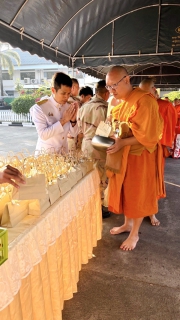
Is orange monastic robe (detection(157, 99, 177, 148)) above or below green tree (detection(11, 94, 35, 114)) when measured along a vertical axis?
below

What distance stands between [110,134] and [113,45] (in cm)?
186

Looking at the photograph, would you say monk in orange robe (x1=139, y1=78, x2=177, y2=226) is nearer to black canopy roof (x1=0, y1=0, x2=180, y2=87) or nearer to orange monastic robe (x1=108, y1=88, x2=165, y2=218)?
black canopy roof (x1=0, y1=0, x2=180, y2=87)

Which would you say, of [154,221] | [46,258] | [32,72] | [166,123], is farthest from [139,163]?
[32,72]

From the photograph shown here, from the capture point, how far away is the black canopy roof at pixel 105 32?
2625mm

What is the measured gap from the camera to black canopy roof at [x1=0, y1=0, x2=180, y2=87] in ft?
8.61

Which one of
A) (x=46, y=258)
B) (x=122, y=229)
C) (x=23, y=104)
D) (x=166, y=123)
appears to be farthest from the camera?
(x=23, y=104)

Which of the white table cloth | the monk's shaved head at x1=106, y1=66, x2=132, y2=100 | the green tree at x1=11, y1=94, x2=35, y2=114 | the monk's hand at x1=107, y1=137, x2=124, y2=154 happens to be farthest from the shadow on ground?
the green tree at x1=11, y1=94, x2=35, y2=114

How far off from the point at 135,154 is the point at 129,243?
872 millimetres

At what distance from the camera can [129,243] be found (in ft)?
8.07

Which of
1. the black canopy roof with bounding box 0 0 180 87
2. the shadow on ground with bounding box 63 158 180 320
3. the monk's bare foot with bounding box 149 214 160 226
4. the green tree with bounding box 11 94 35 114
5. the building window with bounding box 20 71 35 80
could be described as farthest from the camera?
the building window with bounding box 20 71 35 80

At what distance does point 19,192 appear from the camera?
122 centimetres

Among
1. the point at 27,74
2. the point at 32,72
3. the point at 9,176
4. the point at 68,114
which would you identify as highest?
the point at 32,72

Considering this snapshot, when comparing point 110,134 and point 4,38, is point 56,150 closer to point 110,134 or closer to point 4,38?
point 110,134

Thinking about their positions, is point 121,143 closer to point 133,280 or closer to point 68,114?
point 68,114
